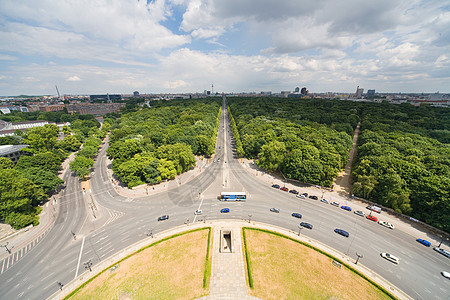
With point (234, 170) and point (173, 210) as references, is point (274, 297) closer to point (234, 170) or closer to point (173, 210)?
point (173, 210)

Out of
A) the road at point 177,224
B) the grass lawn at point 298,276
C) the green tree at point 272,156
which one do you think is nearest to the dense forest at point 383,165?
the green tree at point 272,156

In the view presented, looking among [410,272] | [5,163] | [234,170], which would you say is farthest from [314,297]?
[5,163]

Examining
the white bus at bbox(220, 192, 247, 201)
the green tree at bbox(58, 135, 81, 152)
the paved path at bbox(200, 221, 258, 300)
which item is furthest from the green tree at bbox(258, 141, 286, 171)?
the green tree at bbox(58, 135, 81, 152)

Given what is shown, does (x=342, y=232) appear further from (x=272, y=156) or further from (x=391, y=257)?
(x=272, y=156)

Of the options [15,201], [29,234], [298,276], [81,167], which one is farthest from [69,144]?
[298,276]

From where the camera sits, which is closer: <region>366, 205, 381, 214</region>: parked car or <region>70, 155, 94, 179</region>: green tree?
<region>366, 205, 381, 214</region>: parked car

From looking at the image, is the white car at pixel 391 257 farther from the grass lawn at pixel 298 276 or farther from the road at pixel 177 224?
the grass lawn at pixel 298 276

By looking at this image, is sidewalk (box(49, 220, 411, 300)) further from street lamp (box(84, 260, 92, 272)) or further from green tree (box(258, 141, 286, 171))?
green tree (box(258, 141, 286, 171))
